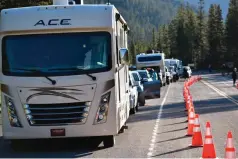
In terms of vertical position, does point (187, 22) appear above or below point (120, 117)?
below

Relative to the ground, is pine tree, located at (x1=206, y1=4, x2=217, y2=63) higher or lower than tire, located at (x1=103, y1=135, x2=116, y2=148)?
lower

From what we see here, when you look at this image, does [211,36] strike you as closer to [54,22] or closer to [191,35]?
[191,35]

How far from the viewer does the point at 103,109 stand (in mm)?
12117

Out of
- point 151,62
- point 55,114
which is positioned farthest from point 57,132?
point 151,62

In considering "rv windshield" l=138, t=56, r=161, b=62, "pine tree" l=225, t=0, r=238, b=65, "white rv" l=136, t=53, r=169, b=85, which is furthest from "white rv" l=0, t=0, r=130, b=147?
"pine tree" l=225, t=0, r=238, b=65

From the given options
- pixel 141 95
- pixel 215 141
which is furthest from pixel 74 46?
pixel 141 95

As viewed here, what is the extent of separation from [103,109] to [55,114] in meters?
1.02

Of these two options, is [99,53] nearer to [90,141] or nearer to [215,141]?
[90,141]

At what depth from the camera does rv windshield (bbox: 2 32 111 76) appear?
12.1m

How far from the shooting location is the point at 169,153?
11711 mm

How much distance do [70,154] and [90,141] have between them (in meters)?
2.13

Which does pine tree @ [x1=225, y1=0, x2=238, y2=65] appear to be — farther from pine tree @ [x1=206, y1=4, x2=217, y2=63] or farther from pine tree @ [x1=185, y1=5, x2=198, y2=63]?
pine tree @ [x1=185, y1=5, x2=198, y2=63]

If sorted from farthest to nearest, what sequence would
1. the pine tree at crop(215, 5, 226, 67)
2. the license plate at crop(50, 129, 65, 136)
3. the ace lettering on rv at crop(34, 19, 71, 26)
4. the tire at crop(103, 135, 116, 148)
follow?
1. the pine tree at crop(215, 5, 226, 67)
2. the tire at crop(103, 135, 116, 148)
3. the ace lettering on rv at crop(34, 19, 71, 26)
4. the license plate at crop(50, 129, 65, 136)

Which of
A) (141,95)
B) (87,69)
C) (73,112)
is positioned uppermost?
(87,69)
